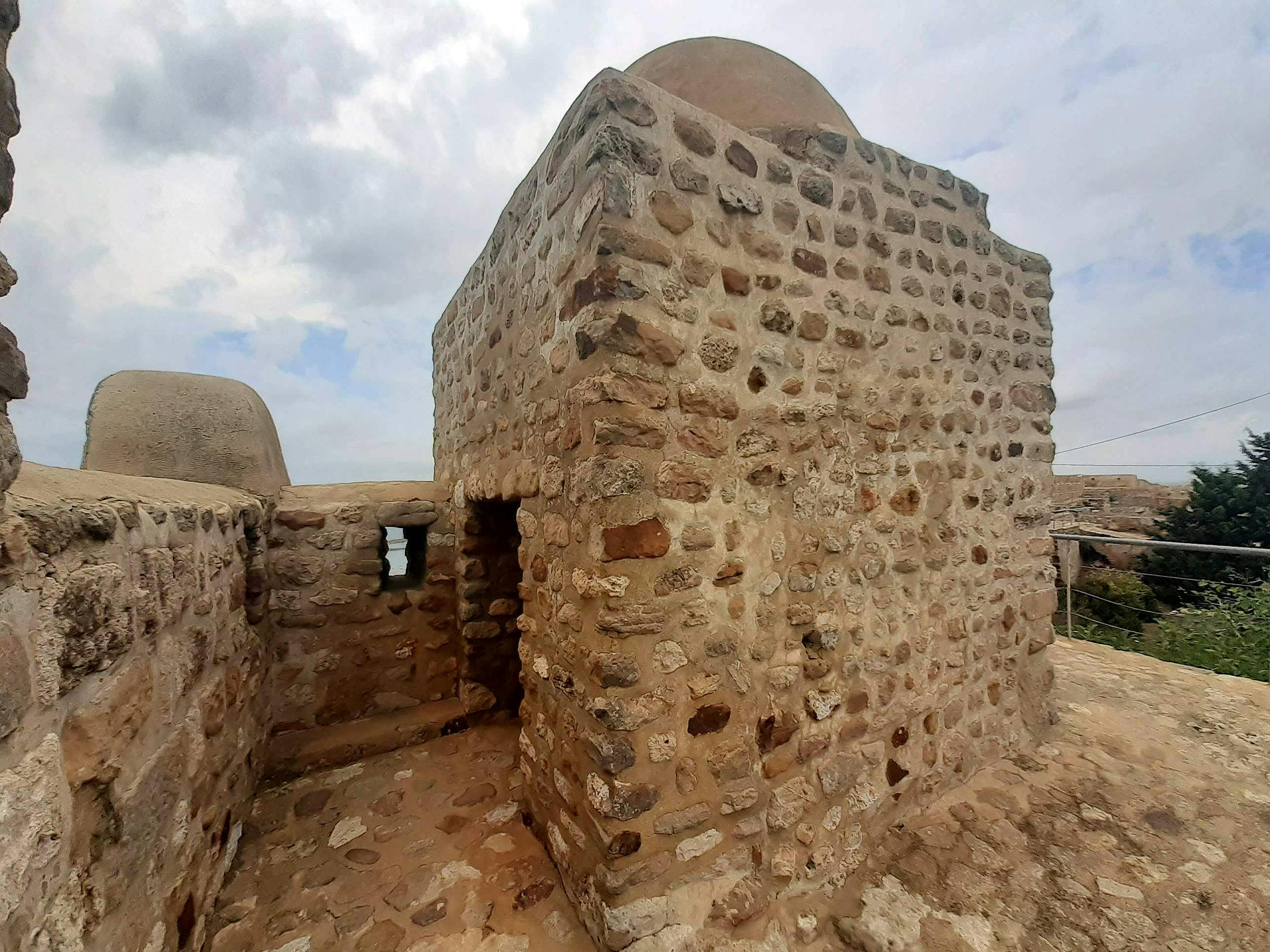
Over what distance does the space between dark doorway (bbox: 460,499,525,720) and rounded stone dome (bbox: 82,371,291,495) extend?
143 cm

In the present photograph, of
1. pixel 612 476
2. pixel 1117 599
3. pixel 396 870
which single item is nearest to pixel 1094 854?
pixel 612 476

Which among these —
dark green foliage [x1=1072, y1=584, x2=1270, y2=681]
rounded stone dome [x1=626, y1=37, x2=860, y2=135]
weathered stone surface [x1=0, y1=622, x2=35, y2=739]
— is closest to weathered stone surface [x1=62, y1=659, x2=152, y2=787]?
weathered stone surface [x1=0, y1=622, x2=35, y2=739]

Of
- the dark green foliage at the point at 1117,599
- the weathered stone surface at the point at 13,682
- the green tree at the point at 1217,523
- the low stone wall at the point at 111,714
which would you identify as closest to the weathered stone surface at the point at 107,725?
the low stone wall at the point at 111,714

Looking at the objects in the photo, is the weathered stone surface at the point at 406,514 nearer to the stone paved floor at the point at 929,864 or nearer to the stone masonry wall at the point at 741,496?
the stone masonry wall at the point at 741,496

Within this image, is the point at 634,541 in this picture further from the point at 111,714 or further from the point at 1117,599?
the point at 1117,599

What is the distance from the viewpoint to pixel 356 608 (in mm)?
3619

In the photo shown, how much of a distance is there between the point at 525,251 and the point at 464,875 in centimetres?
277

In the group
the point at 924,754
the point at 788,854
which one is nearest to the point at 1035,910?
the point at 924,754

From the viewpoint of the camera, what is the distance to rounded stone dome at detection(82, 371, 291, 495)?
11.1 feet

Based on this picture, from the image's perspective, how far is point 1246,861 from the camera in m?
2.29

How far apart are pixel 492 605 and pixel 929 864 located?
2739 millimetres

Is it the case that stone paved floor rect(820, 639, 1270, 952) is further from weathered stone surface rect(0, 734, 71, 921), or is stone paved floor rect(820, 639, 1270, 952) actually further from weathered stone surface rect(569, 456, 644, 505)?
weathered stone surface rect(0, 734, 71, 921)

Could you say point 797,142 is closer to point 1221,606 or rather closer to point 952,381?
point 952,381

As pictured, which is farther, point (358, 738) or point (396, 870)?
Answer: point (358, 738)
